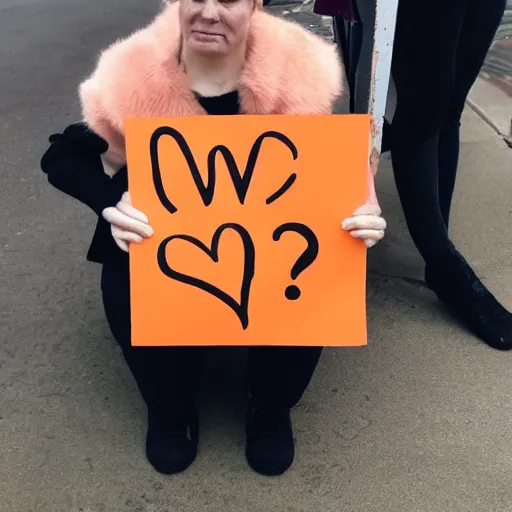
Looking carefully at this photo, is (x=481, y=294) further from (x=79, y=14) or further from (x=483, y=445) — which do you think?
(x=79, y=14)

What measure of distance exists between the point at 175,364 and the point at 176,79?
616 millimetres

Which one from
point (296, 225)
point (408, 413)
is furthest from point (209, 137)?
point (408, 413)

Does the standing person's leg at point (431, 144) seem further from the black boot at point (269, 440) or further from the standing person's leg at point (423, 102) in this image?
the black boot at point (269, 440)

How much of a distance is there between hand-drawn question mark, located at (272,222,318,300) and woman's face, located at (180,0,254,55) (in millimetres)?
386

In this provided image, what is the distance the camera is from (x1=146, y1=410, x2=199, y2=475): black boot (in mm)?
1662

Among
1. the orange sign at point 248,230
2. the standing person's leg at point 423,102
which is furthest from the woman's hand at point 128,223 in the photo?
the standing person's leg at point 423,102

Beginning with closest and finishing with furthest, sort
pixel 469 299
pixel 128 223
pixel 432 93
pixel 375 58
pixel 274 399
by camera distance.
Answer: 1. pixel 128 223
2. pixel 274 399
3. pixel 375 58
4. pixel 432 93
5. pixel 469 299

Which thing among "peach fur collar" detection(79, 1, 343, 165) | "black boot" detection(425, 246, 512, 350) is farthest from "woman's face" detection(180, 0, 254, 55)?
"black boot" detection(425, 246, 512, 350)

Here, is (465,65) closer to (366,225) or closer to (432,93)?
(432,93)

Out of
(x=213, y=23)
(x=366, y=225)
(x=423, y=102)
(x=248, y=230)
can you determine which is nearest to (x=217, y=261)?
(x=248, y=230)

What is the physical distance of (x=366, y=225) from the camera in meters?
1.43

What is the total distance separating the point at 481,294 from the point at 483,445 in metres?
0.52

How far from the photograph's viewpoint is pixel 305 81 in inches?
61.5

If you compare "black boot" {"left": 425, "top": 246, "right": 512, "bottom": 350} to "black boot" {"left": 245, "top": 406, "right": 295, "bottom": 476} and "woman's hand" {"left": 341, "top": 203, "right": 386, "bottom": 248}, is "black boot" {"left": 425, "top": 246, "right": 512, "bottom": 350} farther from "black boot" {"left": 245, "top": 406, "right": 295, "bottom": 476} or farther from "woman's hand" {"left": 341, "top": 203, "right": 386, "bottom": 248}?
"woman's hand" {"left": 341, "top": 203, "right": 386, "bottom": 248}
